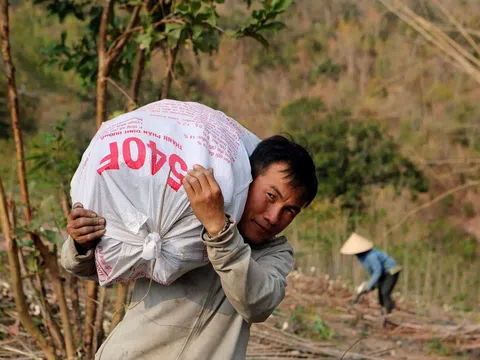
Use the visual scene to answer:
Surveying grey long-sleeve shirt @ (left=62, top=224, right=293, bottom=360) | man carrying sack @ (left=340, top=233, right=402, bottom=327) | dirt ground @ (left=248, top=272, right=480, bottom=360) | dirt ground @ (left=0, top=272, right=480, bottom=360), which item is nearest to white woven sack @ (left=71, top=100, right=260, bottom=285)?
grey long-sleeve shirt @ (left=62, top=224, right=293, bottom=360)

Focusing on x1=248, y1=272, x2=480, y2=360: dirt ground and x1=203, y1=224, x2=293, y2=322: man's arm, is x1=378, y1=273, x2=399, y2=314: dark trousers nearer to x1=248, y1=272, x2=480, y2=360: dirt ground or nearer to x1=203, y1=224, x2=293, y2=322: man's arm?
x1=248, y1=272, x2=480, y2=360: dirt ground

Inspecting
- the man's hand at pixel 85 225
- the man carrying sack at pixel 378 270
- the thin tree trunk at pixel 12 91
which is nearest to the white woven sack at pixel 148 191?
the man's hand at pixel 85 225

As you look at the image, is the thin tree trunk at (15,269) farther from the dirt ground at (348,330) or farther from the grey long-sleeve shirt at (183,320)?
the dirt ground at (348,330)

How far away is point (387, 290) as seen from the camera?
620 centimetres

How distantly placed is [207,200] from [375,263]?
523 centimetres

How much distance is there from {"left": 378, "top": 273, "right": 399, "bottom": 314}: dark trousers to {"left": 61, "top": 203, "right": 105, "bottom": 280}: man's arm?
498 centimetres

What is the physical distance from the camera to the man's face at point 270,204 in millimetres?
1575

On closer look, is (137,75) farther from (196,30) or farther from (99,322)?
(99,322)

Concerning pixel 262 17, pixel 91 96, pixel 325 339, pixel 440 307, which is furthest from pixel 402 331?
pixel 91 96

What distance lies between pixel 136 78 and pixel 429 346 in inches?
150

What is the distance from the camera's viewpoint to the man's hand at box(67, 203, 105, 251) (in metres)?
1.42

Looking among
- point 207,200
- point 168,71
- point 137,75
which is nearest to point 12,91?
point 137,75

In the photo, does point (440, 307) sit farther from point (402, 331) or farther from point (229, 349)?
point (229, 349)

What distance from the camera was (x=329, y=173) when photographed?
10773 mm
